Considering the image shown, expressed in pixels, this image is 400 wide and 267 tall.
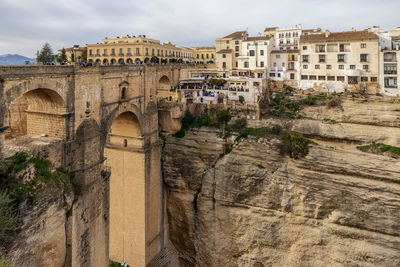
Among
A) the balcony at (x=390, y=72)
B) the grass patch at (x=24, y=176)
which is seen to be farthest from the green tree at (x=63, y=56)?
the balcony at (x=390, y=72)

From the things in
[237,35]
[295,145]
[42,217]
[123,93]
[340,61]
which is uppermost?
[237,35]

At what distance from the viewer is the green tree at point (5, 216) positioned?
10205mm

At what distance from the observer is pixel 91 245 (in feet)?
50.6

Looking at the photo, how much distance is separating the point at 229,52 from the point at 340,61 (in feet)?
39.0

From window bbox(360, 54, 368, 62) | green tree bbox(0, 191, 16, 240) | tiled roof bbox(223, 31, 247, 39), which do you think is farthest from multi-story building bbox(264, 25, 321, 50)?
green tree bbox(0, 191, 16, 240)

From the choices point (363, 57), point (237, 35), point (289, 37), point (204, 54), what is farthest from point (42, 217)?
point (204, 54)

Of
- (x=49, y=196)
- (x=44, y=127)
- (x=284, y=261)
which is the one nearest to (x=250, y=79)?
(x=284, y=261)

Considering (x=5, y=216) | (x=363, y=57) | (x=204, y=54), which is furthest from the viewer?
(x=204, y=54)

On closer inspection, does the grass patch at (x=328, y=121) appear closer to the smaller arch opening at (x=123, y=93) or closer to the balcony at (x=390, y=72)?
the balcony at (x=390, y=72)

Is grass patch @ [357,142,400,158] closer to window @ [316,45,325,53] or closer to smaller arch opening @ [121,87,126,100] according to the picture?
window @ [316,45,325,53]

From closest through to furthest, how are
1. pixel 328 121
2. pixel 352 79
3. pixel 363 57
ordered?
pixel 328 121 < pixel 363 57 < pixel 352 79

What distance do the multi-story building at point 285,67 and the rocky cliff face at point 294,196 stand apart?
20.2ft

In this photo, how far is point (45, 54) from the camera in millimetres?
37812

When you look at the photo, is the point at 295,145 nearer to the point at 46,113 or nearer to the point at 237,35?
the point at 46,113
